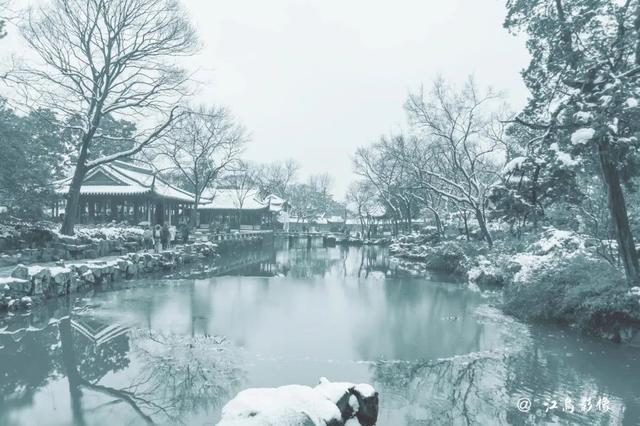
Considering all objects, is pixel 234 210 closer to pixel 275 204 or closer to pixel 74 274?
pixel 275 204

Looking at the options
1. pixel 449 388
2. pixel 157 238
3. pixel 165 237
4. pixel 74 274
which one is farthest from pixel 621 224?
pixel 165 237

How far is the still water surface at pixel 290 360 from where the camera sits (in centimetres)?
567

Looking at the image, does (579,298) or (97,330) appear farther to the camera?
(579,298)

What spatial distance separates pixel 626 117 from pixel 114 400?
9.35 metres

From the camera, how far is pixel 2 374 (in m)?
6.64

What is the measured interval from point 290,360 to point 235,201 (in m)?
39.6

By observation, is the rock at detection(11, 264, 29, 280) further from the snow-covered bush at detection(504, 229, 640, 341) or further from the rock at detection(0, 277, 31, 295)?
the snow-covered bush at detection(504, 229, 640, 341)

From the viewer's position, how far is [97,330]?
30.0 ft

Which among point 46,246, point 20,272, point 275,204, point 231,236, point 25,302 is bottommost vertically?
point 25,302

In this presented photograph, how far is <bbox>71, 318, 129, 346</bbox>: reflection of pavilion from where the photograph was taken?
8.56 m

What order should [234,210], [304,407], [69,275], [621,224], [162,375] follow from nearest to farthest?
1. [304,407]
2. [162,375]
3. [621,224]
4. [69,275]
5. [234,210]

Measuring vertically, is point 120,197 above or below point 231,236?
above

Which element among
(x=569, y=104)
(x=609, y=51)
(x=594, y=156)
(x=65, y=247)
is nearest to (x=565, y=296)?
(x=594, y=156)

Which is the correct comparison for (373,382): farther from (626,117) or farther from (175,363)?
(626,117)
